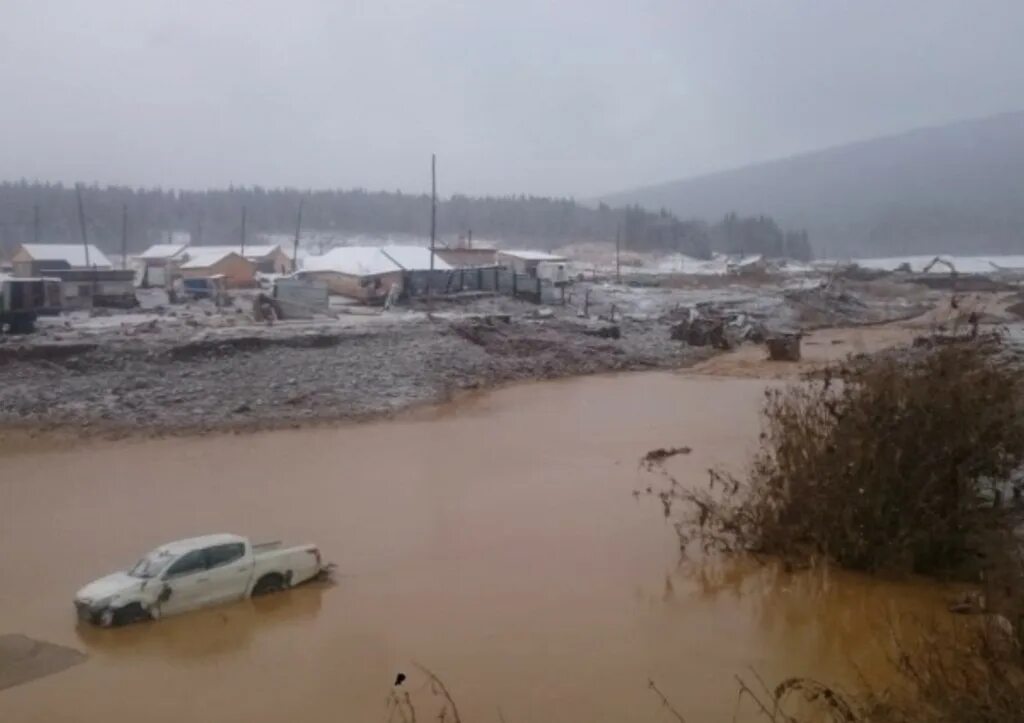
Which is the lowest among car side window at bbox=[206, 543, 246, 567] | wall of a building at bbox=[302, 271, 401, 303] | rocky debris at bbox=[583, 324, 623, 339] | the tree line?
car side window at bbox=[206, 543, 246, 567]

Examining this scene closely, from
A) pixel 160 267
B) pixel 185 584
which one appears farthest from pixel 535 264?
pixel 185 584

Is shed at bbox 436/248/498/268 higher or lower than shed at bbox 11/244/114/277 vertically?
higher

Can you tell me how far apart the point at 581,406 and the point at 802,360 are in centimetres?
1012

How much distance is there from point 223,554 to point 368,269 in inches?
1226

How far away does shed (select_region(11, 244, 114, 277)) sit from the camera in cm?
4591

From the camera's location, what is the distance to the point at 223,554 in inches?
408

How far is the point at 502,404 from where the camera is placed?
23984mm

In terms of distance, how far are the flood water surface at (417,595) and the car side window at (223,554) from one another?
1.69 ft

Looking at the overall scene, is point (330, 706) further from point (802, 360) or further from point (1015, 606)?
point (802, 360)

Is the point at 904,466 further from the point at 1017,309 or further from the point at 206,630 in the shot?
the point at 1017,309

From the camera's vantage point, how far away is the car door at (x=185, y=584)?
9.95 metres

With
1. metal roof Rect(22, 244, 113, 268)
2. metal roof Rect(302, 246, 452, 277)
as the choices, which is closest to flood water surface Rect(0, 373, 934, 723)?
metal roof Rect(302, 246, 452, 277)

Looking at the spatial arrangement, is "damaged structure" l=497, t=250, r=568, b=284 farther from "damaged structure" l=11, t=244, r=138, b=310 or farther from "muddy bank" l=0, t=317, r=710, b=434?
"muddy bank" l=0, t=317, r=710, b=434

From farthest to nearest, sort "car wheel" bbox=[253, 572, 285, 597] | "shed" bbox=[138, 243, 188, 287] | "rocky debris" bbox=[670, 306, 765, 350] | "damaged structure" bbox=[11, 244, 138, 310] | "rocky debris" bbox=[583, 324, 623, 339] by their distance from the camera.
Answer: "shed" bbox=[138, 243, 188, 287], "damaged structure" bbox=[11, 244, 138, 310], "rocky debris" bbox=[670, 306, 765, 350], "rocky debris" bbox=[583, 324, 623, 339], "car wheel" bbox=[253, 572, 285, 597]
